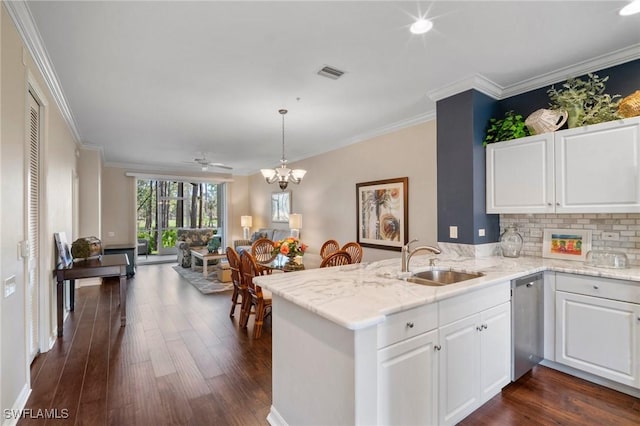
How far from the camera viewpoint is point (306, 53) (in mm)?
2576

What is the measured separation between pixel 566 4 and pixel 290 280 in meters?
2.58

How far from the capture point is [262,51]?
2537mm

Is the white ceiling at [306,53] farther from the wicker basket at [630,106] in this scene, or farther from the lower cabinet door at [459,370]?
the lower cabinet door at [459,370]

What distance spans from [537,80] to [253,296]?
3.76 meters

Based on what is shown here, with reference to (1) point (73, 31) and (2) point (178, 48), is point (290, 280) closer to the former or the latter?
(2) point (178, 48)

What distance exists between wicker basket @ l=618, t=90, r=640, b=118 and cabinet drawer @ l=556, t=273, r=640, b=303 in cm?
131

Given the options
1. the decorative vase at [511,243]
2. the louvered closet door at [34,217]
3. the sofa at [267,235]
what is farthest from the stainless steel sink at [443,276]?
the sofa at [267,235]

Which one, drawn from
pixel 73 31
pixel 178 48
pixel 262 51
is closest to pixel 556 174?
pixel 262 51

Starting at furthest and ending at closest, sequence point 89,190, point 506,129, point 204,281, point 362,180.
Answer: point 204,281, point 89,190, point 362,180, point 506,129

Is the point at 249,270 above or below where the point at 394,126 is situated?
below

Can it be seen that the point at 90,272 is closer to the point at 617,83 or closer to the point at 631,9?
the point at 631,9

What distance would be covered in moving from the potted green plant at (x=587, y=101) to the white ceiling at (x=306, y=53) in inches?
5.7

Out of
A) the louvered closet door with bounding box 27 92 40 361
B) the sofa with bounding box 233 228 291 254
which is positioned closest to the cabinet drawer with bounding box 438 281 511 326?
the louvered closet door with bounding box 27 92 40 361

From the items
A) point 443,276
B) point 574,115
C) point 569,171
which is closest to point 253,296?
point 443,276
